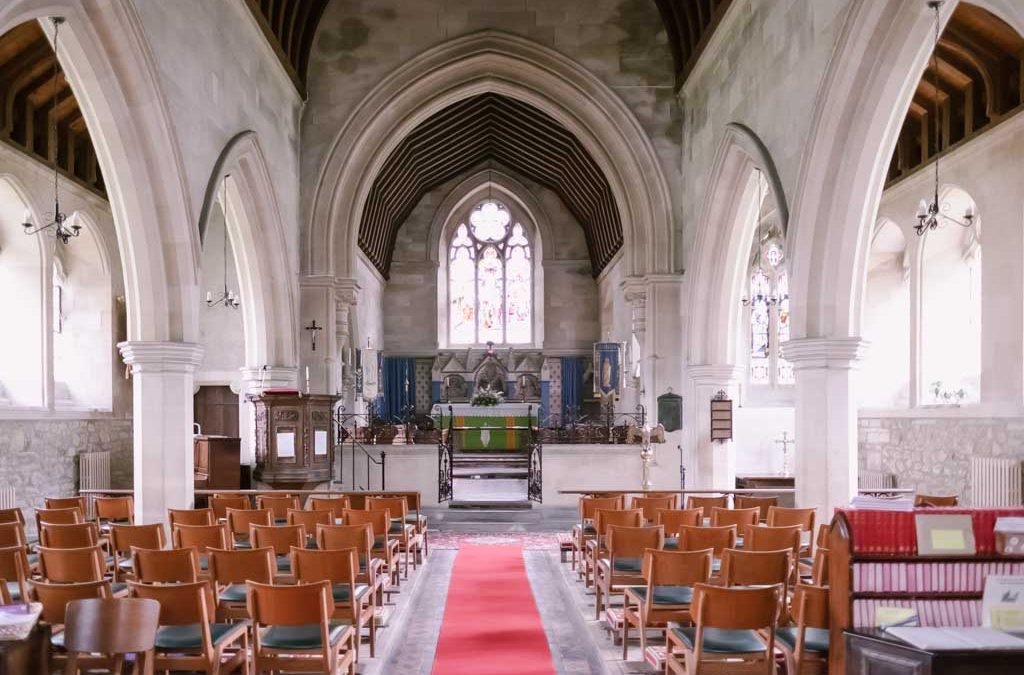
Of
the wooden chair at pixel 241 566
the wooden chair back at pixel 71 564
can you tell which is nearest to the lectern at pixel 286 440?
the wooden chair back at pixel 71 564

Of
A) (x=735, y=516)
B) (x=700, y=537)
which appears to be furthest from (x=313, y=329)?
(x=700, y=537)

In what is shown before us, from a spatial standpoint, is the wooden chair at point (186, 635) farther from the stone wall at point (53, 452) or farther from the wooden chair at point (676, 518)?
the stone wall at point (53, 452)

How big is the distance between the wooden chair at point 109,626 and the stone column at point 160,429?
16.2ft

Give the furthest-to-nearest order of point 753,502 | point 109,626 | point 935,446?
point 935,446
point 753,502
point 109,626

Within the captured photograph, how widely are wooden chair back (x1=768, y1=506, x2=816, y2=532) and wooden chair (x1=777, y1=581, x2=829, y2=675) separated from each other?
235cm

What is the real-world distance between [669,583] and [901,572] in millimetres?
1473

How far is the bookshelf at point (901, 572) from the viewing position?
3475 millimetres

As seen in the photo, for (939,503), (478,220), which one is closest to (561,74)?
(939,503)

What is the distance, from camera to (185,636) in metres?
4.12

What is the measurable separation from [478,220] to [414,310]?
2.90 m

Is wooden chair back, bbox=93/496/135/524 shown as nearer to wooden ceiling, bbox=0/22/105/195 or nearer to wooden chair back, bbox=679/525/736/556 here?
wooden ceiling, bbox=0/22/105/195

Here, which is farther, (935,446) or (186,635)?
(935,446)

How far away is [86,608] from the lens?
10.6ft

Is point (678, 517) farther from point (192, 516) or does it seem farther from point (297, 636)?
point (192, 516)
